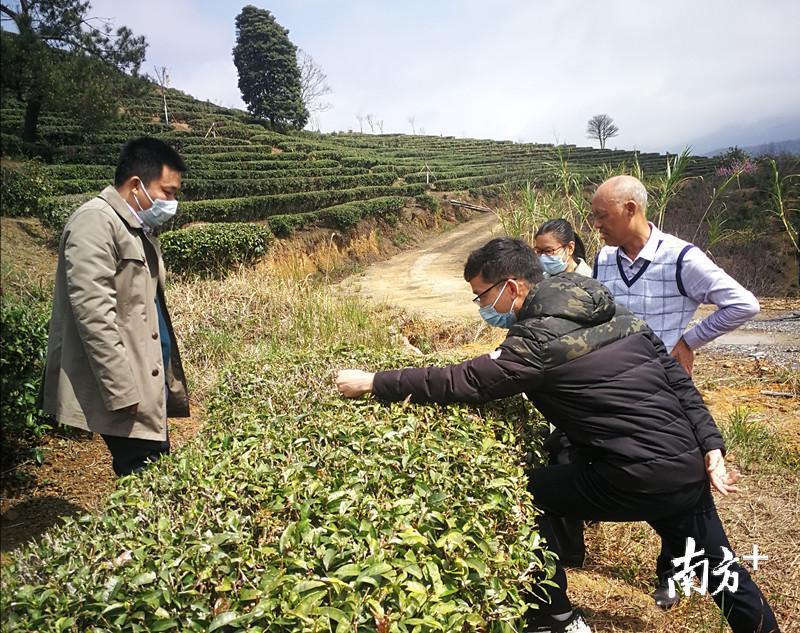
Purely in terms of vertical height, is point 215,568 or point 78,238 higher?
point 78,238

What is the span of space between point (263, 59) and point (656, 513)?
1449 centimetres

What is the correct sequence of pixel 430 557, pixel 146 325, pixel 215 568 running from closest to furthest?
pixel 215 568, pixel 430 557, pixel 146 325

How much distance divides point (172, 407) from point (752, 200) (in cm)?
2145

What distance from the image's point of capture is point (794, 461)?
3.38m

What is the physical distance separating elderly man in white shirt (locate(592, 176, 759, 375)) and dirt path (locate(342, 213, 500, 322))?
3.91 meters

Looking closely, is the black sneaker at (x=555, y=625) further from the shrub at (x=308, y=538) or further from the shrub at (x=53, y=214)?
the shrub at (x=53, y=214)

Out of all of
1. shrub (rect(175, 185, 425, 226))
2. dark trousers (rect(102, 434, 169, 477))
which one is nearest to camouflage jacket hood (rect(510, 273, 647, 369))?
dark trousers (rect(102, 434, 169, 477))

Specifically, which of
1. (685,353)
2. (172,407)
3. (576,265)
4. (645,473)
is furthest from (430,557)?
(576,265)

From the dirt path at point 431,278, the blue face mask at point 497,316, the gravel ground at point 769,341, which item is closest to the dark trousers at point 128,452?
the blue face mask at point 497,316

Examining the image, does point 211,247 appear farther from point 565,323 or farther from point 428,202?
point 428,202

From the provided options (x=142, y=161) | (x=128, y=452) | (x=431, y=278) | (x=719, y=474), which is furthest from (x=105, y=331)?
(x=431, y=278)

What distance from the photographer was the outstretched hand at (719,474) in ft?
5.66

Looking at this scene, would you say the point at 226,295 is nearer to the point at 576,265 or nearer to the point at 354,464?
the point at 576,265

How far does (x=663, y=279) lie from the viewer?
7.94ft
